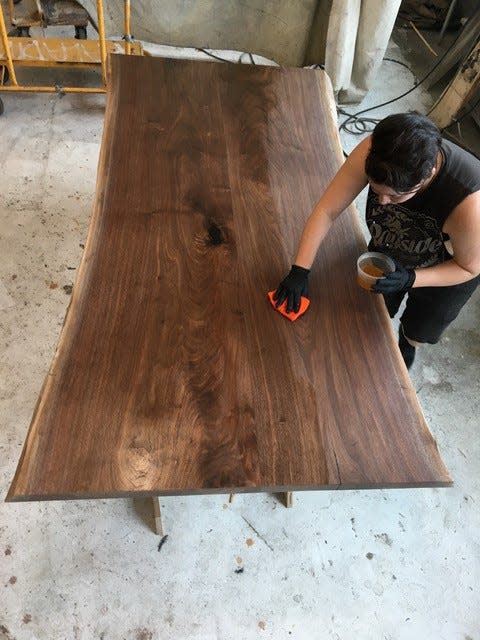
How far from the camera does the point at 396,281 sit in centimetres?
130

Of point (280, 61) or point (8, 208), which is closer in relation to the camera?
point (8, 208)

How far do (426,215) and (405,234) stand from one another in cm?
13

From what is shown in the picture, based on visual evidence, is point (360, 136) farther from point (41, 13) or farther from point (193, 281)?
point (193, 281)

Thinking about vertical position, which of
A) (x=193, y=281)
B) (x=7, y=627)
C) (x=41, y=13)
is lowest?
(x=7, y=627)

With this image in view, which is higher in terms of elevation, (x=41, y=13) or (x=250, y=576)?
(x=41, y=13)

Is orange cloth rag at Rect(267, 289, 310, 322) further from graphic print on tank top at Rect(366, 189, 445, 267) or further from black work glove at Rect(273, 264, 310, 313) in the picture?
graphic print on tank top at Rect(366, 189, 445, 267)

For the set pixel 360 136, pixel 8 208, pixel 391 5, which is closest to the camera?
pixel 8 208

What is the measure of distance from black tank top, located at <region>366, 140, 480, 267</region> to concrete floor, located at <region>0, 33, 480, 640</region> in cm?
75

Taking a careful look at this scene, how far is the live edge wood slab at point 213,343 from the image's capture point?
1028mm

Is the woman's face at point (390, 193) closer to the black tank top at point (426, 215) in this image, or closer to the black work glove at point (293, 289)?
the black tank top at point (426, 215)

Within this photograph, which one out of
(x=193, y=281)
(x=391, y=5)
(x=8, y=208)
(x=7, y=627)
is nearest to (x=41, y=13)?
(x=8, y=208)

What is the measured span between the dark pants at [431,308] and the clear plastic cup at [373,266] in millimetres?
178

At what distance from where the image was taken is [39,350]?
189cm

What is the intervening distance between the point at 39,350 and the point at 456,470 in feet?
5.25
